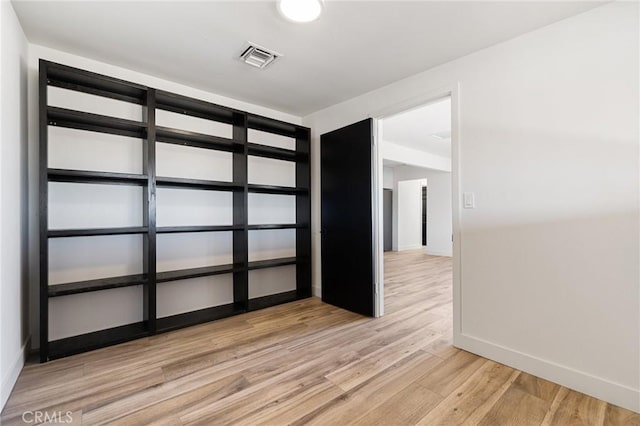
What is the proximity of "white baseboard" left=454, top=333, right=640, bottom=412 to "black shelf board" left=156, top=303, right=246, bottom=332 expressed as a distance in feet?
7.43

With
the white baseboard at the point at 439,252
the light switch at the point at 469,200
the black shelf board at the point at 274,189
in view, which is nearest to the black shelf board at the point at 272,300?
the black shelf board at the point at 274,189

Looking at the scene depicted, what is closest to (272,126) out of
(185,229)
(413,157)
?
(185,229)

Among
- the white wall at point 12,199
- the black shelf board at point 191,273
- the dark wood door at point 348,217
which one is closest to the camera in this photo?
the white wall at point 12,199

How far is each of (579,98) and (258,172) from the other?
305 centimetres

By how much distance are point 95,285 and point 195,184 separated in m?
1.22

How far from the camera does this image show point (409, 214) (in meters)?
8.95

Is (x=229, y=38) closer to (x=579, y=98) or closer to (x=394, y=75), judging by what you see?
(x=394, y=75)

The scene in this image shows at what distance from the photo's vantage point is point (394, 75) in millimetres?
2713

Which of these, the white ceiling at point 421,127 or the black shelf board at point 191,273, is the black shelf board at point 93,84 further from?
the white ceiling at point 421,127

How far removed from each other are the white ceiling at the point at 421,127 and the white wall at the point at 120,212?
2283 millimetres

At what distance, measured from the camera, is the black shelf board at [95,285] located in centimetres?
216

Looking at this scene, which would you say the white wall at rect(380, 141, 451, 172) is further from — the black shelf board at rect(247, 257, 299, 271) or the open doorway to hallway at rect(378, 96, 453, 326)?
the black shelf board at rect(247, 257, 299, 271)

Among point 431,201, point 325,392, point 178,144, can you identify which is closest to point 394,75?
point 178,144

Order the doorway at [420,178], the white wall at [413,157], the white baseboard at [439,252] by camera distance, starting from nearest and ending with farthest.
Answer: the doorway at [420,178]
the white wall at [413,157]
the white baseboard at [439,252]
